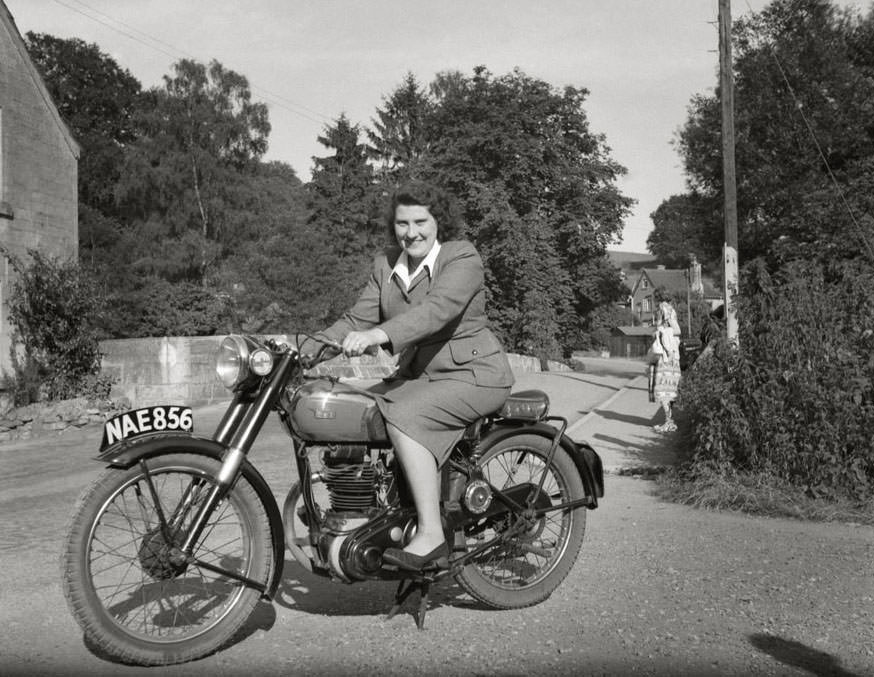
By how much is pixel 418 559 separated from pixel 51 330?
13129 mm

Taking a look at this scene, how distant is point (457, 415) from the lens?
3.90 meters

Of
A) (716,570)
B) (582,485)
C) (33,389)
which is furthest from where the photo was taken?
(33,389)

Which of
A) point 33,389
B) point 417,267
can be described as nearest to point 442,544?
point 417,267

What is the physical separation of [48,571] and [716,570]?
364 centimetres

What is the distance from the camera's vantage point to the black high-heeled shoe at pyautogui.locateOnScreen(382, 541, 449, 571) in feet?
12.3

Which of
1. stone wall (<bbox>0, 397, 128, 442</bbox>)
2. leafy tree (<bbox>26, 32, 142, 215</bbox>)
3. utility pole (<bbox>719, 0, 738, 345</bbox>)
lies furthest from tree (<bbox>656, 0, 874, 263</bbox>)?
leafy tree (<bbox>26, 32, 142, 215</bbox>)

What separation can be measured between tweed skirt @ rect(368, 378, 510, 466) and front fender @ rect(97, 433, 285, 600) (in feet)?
1.91

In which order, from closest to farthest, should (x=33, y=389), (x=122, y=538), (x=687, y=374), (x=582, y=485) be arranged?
(x=122, y=538) < (x=582, y=485) < (x=687, y=374) < (x=33, y=389)

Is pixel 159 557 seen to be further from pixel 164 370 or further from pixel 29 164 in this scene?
pixel 29 164

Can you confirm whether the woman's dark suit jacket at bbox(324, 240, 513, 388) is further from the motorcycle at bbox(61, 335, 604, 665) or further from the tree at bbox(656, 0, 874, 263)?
the tree at bbox(656, 0, 874, 263)

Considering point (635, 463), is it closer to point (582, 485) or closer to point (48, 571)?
point (582, 485)

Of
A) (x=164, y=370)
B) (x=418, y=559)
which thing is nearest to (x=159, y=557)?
(x=418, y=559)

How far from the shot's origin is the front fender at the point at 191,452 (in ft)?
10.9

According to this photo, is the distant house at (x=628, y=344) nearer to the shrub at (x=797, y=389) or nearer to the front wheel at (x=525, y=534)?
the shrub at (x=797, y=389)
